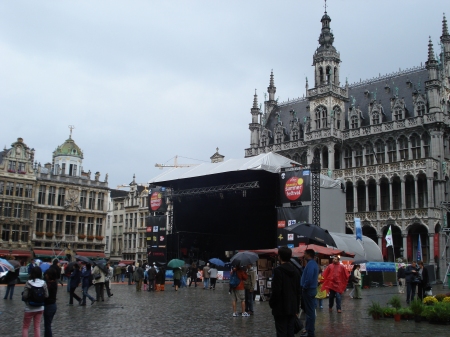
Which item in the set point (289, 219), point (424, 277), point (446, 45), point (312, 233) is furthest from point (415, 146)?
point (312, 233)

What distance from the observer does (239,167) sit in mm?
37219

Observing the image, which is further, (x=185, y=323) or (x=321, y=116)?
(x=321, y=116)

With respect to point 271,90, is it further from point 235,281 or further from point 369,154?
point 235,281

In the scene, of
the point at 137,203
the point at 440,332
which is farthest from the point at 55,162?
the point at 440,332

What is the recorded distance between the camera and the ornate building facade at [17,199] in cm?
5725

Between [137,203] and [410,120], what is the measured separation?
3927cm

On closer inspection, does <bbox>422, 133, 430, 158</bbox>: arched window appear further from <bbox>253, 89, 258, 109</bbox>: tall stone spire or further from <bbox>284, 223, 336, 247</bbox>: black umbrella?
<bbox>284, 223, 336, 247</bbox>: black umbrella

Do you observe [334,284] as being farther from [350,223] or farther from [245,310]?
[350,223]

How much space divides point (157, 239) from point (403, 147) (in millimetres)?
23484

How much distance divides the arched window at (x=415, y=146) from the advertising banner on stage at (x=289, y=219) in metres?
16.4

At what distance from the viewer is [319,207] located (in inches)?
1363

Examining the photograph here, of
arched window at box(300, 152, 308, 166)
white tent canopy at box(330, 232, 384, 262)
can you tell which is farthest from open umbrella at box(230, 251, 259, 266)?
arched window at box(300, 152, 308, 166)

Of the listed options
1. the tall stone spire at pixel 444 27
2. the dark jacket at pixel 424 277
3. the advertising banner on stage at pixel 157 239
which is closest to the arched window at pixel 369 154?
the tall stone spire at pixel 444 27

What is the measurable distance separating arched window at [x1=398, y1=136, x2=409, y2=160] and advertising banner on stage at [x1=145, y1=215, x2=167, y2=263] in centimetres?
2197
